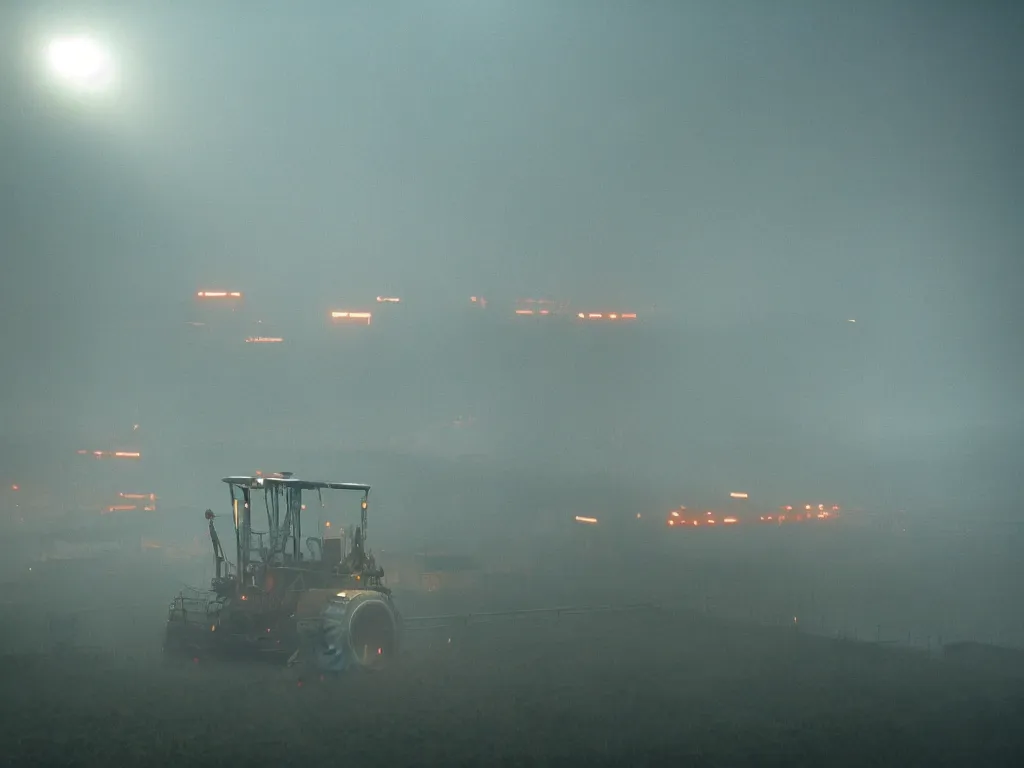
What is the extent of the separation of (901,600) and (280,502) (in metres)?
54.8

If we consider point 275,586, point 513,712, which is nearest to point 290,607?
point 275,586

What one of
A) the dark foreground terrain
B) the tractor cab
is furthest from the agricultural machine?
the dark foreground terrain

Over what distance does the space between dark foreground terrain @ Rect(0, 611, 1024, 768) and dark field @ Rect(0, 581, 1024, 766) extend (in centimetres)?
9

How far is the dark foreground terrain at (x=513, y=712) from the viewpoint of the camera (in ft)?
76.3

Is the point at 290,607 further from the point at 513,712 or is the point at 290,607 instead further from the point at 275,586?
the point at 513,712

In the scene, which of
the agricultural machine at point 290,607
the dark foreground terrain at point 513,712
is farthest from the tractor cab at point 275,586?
the dark foreground terrain at point 513,712

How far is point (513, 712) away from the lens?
28.4 m

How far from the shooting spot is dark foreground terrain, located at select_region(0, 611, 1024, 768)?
23266mm

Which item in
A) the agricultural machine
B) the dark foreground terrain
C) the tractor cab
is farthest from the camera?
the tractor cab

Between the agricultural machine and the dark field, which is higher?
the agricultural machine

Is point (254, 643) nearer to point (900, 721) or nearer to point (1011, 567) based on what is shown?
point (900, 721)

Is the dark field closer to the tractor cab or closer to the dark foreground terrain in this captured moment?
the dark foreground terrain

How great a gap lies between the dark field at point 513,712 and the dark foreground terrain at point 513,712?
9 cm

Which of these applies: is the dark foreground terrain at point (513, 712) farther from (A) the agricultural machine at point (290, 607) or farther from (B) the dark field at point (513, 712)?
(A) the agricultural machine at point (290, 607)
